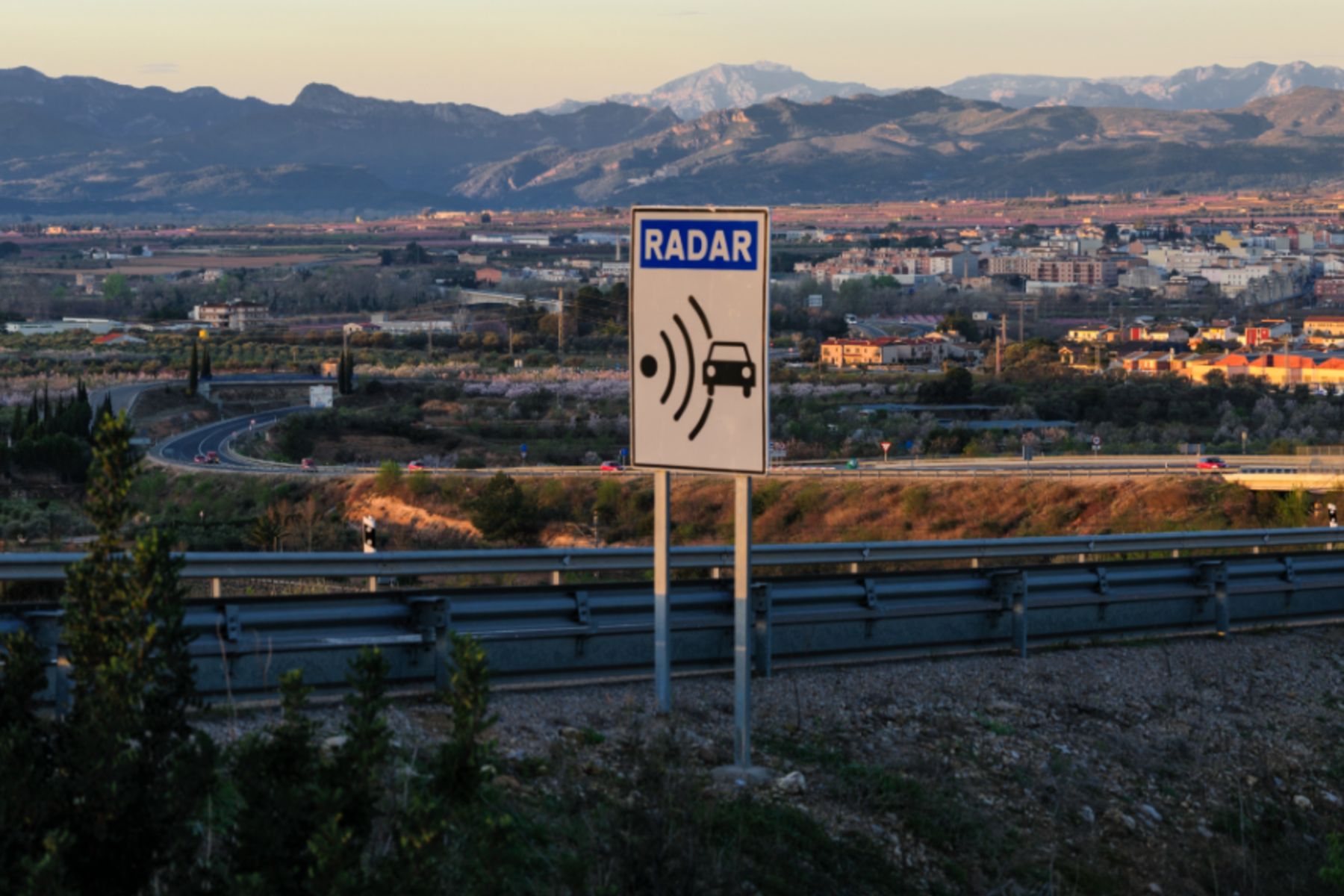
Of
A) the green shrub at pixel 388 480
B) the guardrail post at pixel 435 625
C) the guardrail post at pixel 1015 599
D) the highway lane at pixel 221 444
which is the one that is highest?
the guardrail post at pixel 435 625

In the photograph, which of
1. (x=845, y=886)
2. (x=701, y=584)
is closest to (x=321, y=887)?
(x=845, y=886)

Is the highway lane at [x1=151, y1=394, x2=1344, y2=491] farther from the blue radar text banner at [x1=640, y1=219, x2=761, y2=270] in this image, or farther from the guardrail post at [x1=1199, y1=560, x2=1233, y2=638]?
the blue radar text banner at [x1=640, y1=219, x2=761, y2=270]

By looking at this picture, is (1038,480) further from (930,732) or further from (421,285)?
(421,285)

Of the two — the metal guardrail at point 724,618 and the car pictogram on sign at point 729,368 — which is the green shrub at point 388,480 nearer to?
the metal guardrail at point 724,618

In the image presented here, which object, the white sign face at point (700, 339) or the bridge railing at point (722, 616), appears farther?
the bridge railing at point (722, 616)

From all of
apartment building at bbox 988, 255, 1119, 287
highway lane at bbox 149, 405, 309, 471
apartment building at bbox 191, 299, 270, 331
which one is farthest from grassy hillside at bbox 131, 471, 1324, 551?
apartment building at bbox 988, 255, 1119, 287

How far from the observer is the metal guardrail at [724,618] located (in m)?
7.34

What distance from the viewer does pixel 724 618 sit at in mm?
8891

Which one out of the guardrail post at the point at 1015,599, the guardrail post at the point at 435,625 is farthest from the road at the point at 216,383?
the guardrail post at the point at 435,625

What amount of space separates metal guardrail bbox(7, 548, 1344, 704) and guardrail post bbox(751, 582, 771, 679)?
1 centimetres

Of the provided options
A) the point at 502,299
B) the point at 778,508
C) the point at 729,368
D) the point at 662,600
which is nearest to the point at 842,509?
the point at 778,508

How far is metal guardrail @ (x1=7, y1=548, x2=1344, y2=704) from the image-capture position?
734 cm

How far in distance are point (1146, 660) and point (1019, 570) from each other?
0.93 metres

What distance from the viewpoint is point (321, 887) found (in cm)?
377
